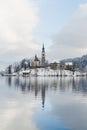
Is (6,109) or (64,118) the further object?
(6,109)

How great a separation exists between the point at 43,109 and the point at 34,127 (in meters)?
10.8

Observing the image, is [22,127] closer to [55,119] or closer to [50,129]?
[50,129]

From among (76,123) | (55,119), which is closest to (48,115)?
(55,119)

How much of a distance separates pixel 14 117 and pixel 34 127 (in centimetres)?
502

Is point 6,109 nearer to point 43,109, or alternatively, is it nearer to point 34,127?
point 43,109

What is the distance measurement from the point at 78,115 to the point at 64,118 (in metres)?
2.36

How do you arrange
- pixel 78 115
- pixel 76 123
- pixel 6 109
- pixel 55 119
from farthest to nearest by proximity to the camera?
pixel 6 109 → pixel 78 115 → pixel 55 119 → pixel 76 123

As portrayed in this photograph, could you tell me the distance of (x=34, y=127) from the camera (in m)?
27.4

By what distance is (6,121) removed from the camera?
2944 centimetres

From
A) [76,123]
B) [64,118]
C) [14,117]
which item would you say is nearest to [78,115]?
[64,118]

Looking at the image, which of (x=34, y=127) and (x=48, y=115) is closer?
(x=34, y=127)

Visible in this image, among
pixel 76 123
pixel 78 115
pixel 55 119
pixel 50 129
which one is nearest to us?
pixel 50 129

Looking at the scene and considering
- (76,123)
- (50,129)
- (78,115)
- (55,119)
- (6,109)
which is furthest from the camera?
(6,109)

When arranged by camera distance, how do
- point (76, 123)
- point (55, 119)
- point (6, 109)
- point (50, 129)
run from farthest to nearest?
point (6, 109) → point (55, 119) → point (76, 123) → point (50, 129)
